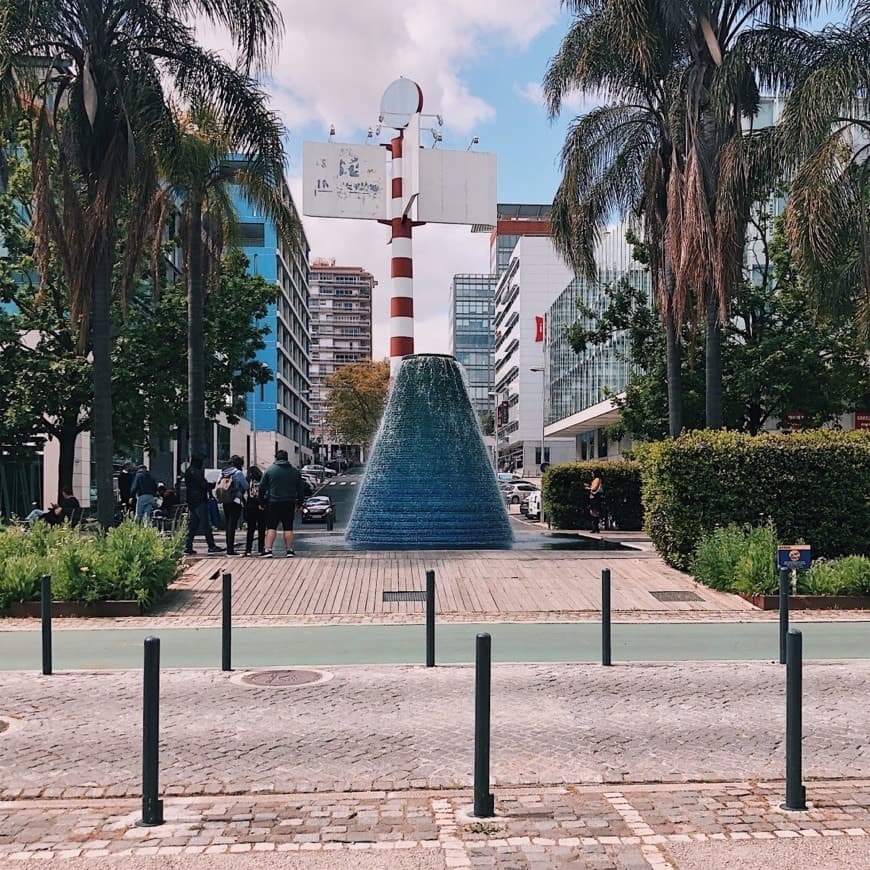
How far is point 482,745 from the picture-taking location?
16.7 feet

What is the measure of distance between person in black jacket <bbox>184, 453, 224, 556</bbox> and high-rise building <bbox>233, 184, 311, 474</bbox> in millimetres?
52651

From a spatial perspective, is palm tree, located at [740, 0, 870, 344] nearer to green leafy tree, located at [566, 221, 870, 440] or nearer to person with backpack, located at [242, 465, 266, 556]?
green leafy tree, located at [566, 221, 870, 440]

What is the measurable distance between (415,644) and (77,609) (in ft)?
14.8

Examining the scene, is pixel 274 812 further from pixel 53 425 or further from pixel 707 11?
pixel 53 425

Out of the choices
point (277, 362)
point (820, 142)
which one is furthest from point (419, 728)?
point (277, 362)

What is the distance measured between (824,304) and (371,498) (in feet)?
33.3

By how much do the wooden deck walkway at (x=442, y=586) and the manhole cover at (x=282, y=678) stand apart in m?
3.57

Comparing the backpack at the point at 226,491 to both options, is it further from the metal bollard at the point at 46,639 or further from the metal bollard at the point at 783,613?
the metal bollard at the point at 783,613

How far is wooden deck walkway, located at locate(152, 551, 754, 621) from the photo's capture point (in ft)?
43.1

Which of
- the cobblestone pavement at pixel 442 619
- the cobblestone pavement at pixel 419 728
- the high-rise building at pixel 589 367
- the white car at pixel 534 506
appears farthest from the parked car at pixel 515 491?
the cobblestone pavement at pixel 419 728

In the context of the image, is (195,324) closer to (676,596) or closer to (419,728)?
(676,596)

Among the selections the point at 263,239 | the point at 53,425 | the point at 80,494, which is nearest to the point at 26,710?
the point at 53,425

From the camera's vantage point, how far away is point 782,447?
611 inches

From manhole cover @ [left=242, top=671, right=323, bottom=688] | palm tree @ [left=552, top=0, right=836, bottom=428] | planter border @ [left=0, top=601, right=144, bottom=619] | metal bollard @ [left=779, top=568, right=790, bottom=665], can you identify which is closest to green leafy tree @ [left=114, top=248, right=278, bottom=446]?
palm tree @ [left=552, top=0, right=836, bottom=428]
